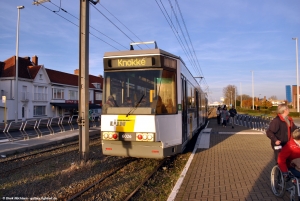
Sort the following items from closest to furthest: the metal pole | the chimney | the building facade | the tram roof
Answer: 1. the tram roof
2. the metal pole
3. the chimney
4. the building facade

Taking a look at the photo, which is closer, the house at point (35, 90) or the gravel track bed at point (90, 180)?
the gravel track bed at point (90, 180)

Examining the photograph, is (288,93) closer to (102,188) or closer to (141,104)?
(141,104)

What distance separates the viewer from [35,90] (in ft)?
138

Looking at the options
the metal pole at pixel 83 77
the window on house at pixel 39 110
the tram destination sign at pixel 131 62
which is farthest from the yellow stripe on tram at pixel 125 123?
the window on house at pixel 39 110

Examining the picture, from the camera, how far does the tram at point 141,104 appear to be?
7398mm

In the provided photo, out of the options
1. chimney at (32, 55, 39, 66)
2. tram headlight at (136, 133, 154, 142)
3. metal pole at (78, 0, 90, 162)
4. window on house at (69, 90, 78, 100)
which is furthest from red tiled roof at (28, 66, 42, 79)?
tram headlight at (136, 133, 154, 142)

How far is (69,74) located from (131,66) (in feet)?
155

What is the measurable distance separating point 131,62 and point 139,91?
2.92 ft

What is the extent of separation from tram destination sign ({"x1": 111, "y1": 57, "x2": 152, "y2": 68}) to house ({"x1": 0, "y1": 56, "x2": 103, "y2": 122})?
3108cm

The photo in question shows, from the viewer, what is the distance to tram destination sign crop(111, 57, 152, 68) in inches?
302

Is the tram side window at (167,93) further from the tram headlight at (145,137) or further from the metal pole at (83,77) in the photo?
the metal pole at (83,77)

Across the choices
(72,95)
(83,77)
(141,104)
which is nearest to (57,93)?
(72,95)

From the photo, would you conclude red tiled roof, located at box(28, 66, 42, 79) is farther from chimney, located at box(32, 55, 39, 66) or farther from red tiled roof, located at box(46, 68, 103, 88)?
chimney, located at box(32, 55, 39, 66)

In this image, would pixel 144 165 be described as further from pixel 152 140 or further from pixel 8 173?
pixel 8 173
